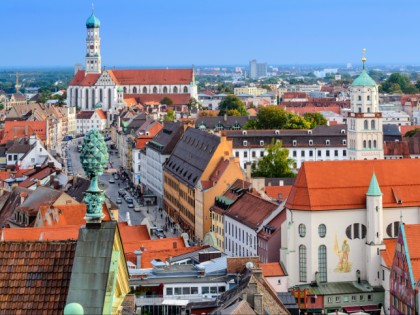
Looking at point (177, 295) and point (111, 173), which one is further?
point (111, 173)

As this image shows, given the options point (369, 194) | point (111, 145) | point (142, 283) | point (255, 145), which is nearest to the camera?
point (142, 283)

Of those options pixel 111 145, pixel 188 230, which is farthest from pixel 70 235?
pixel 111 145

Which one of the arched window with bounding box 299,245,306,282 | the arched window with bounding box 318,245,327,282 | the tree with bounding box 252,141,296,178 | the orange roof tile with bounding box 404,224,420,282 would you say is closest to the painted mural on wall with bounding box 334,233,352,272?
the arched window with bounding box 318,245,327,282

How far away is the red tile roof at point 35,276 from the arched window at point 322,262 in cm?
4597

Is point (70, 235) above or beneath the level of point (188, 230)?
above

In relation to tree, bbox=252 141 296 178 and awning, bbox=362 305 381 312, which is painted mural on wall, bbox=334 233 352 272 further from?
tree, bbox=252 141 296 178

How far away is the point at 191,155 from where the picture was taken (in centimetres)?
9175

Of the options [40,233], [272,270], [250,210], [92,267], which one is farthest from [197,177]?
[92,267]

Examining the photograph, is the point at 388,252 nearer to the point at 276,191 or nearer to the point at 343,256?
the point at 343,256

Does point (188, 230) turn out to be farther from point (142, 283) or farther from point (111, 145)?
point (111, 145)

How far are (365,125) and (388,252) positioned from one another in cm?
4050

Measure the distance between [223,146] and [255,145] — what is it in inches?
1292

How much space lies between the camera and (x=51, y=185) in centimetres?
7656

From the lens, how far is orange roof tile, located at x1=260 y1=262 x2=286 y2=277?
54753 millimetres
